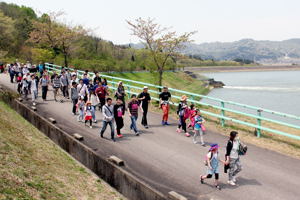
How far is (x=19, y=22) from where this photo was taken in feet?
219

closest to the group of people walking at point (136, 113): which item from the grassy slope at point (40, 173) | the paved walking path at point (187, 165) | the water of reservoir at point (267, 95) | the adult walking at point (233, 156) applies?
the adult walking at point (233, 156)

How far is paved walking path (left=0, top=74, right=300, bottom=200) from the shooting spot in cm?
829

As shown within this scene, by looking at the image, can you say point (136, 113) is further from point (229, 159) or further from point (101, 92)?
point (229, 159)

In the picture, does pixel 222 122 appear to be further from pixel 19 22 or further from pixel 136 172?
pixel 19 22

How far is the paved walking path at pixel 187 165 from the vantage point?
8.29 m

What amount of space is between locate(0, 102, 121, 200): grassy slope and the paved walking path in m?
1.10

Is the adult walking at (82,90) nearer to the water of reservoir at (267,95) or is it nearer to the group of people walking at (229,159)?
the group of people walking at (229,159)

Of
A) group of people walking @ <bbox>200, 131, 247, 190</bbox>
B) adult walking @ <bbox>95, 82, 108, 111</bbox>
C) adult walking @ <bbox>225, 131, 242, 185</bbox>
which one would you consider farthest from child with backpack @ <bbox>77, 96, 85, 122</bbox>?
adult walking @ <bbox>225, 131, 242, 185</bbox>

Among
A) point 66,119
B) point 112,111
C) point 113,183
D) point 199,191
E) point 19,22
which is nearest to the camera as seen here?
point 199,191

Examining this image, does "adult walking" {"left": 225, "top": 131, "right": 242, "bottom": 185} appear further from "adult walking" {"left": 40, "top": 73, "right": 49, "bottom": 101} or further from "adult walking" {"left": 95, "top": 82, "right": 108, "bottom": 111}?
"adult walking" {"left": 40, "top": 73, "right": 49, "bottom": 101}

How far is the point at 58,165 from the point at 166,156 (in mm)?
3960

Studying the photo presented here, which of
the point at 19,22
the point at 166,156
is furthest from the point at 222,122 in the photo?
the point at 19,22

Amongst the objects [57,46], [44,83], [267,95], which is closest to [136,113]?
[44,83]

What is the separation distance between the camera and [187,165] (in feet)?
32.9
